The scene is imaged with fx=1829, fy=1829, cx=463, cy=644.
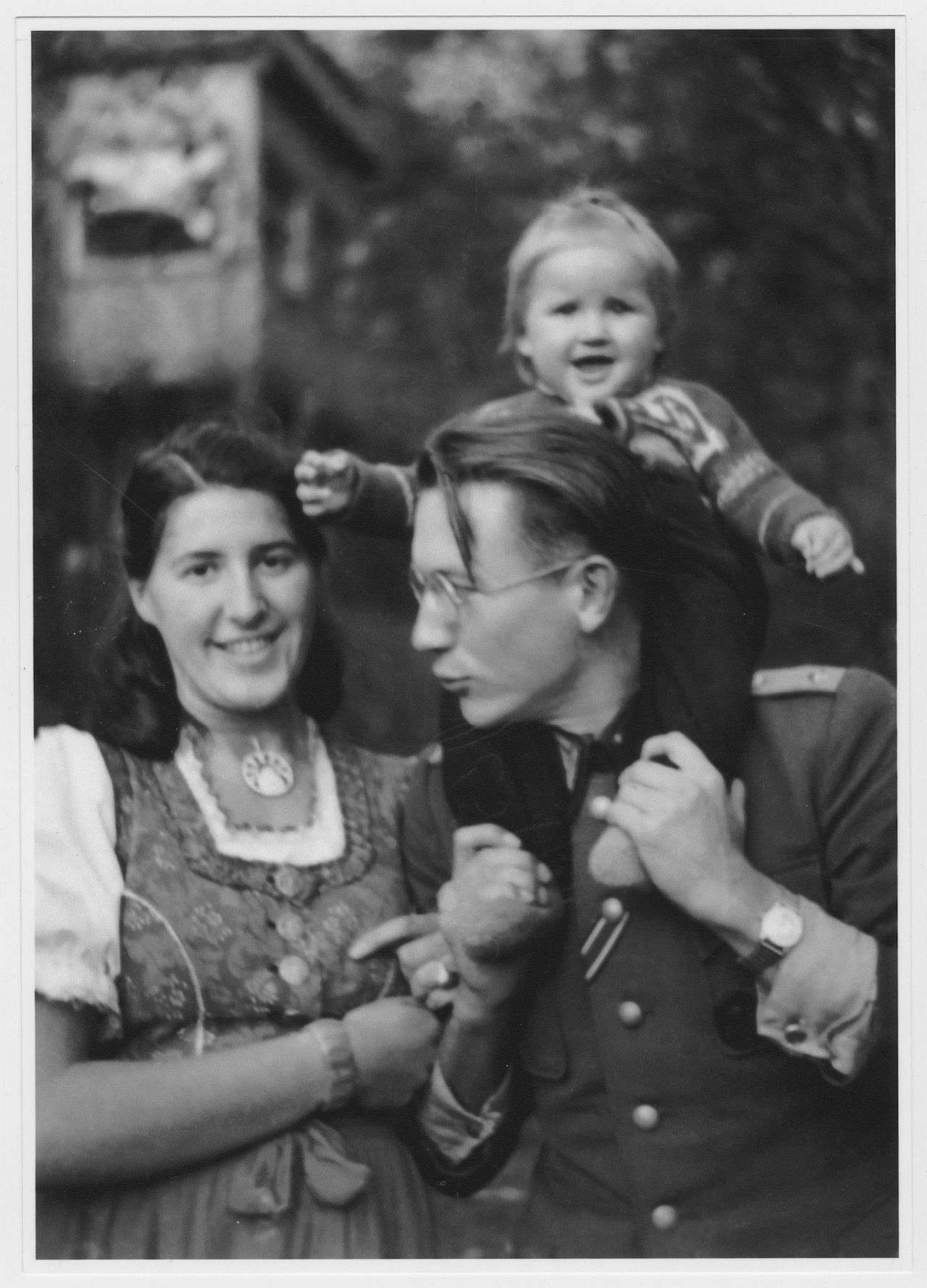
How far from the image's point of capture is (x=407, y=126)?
429cm

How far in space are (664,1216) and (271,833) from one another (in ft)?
3.99

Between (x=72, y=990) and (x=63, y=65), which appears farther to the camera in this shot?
(x=63, y=65)

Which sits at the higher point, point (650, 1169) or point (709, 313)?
point (709, 313)

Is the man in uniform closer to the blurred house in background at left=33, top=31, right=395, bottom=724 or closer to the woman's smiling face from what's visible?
the woman's smiling face

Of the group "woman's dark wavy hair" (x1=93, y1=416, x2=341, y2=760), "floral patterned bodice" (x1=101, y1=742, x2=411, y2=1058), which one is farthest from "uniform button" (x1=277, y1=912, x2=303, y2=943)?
"woman's dark wavy hair" (x1=93, y1=416, x2=341, y2=760)

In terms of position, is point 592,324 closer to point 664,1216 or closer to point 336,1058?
point 336,1058

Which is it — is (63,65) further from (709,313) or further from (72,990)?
(72,990)

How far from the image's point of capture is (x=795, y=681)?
4.15m

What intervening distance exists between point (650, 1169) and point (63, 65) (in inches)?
113

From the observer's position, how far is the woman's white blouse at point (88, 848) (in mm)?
4043

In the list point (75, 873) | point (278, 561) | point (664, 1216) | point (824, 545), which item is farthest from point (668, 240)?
point (664, 1216)

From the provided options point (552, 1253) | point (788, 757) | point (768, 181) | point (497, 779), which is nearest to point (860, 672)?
point (788, 757)

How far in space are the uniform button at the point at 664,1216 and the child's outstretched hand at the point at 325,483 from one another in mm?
1717

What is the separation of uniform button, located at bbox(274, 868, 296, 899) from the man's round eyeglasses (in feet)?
2.23
